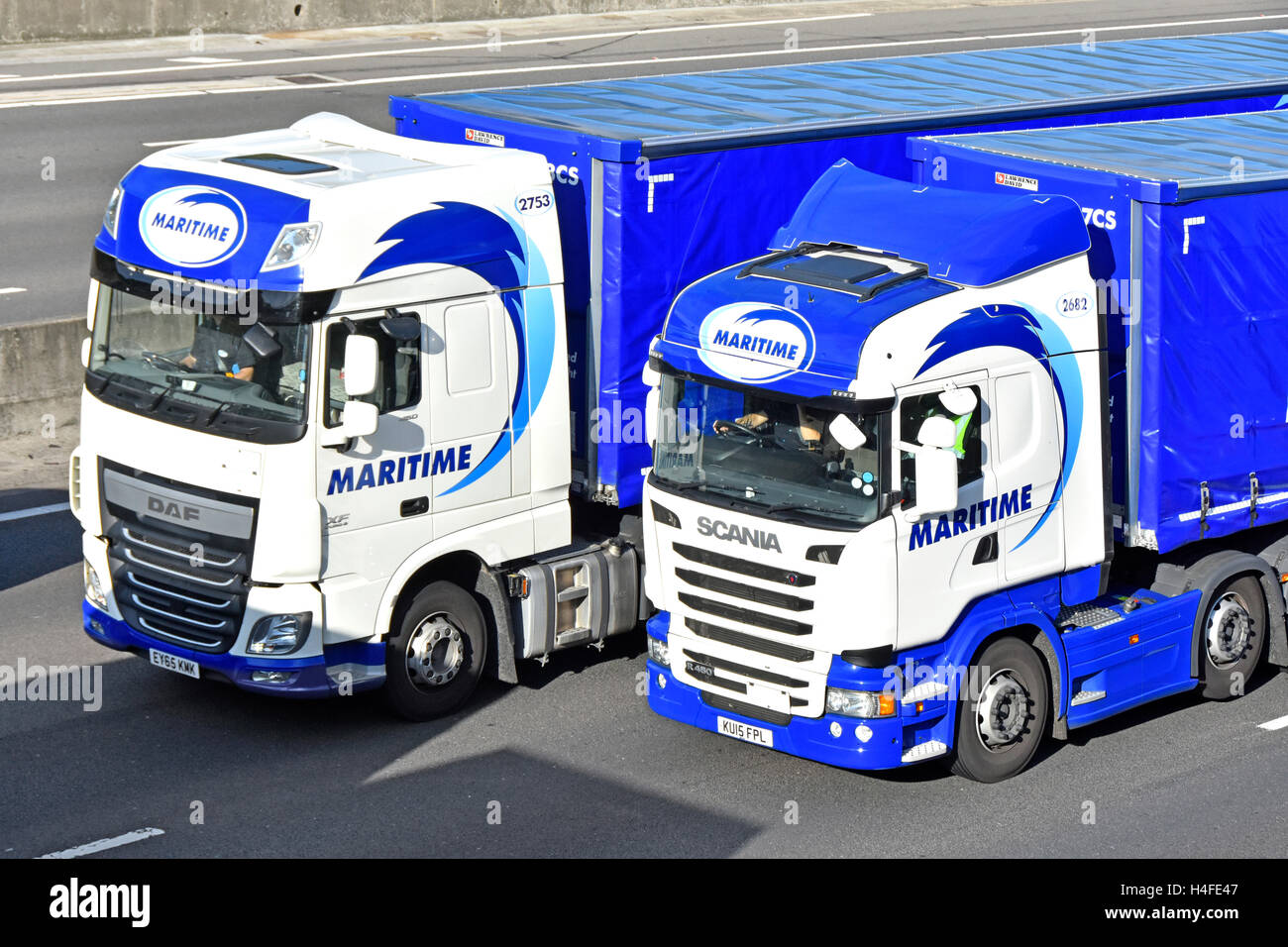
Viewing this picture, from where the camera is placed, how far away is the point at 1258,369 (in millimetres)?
11375

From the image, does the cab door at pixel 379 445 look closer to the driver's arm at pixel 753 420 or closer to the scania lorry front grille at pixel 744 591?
the scania lorry front grille at pixel 744 591

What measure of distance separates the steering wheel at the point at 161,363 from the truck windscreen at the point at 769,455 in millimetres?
2918

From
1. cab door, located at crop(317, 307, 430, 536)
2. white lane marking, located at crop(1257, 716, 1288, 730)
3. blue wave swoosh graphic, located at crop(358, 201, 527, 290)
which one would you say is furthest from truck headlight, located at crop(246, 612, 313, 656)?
white lane marking, located at crop(1257, 716, 1288, 730)

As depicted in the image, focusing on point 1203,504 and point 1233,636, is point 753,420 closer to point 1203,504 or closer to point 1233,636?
point 1203,504

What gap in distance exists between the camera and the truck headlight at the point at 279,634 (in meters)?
10.5

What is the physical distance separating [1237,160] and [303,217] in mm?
5982

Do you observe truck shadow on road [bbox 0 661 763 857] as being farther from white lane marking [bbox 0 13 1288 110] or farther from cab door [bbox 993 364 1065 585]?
white lane marking [bbox 0 13 1288 110]

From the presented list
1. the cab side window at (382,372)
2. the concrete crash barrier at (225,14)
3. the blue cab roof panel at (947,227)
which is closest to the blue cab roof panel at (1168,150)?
the blue cab roof panel at (947,227)

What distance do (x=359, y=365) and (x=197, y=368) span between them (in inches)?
46.6

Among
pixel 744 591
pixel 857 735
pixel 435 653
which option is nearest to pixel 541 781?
pixel 435 653

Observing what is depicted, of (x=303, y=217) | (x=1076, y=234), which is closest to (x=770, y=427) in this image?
(x=1076, y=234)

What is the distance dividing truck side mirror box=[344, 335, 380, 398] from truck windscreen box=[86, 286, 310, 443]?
32cm

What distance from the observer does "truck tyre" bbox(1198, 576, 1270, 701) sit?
11.8m

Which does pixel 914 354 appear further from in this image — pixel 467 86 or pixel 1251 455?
pixel 467 86
